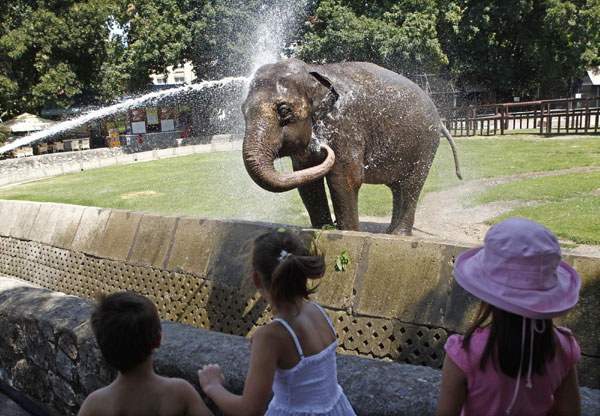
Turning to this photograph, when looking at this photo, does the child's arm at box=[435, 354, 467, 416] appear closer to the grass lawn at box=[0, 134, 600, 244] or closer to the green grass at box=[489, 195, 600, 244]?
the grass lawn at box=[0, 134, 600, 244]

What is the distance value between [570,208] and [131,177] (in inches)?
564

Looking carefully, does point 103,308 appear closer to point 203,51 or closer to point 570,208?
point 570,208

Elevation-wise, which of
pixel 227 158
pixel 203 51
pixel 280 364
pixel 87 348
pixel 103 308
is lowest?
pixel 227 158

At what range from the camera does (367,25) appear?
2703cm

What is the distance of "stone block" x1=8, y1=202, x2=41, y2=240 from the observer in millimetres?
8203

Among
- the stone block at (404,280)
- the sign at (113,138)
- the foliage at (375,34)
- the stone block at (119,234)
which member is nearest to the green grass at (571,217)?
the stone block at (404,280)

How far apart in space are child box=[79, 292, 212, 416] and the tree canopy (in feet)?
86.1

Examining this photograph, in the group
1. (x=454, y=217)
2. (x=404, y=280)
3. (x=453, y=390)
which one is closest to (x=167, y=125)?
(x=454, y=217)

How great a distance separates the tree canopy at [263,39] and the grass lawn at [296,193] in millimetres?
8968

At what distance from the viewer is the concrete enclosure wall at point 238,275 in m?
3.88

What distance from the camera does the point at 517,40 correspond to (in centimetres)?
3694

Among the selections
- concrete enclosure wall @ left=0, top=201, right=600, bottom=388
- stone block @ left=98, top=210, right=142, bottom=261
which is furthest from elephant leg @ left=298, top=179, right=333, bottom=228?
stone block @ left=98, top=210, right=142, bottom=261

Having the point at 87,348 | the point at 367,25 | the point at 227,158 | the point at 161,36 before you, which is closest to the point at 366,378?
the point at 87,348

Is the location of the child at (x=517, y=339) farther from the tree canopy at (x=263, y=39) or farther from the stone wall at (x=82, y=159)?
the tree canopy at (x=263, y=39)
